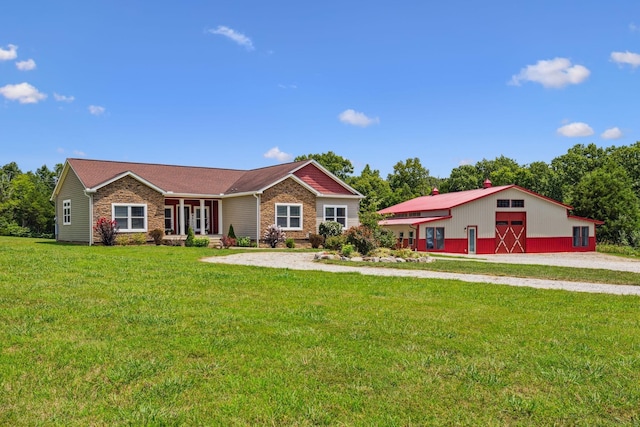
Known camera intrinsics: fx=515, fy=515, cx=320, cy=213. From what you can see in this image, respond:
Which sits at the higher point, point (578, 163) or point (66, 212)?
point (578, 163)

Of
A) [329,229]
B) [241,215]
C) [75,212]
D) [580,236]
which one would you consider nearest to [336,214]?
[329,229]

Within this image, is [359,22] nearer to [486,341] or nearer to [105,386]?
[486,341]

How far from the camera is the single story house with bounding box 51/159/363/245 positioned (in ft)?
91.5

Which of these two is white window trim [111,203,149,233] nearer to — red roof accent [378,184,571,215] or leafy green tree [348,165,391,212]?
red roof accent [378,184,571,215]

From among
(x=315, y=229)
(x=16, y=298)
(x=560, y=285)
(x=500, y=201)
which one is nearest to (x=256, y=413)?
(x=16, y=298)

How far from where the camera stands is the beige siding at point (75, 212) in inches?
1102

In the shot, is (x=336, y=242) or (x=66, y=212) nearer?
(x=336, y=242)

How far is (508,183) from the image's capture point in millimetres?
62344

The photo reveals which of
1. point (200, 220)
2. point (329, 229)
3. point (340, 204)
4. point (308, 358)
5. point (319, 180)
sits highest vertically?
point (319, 180)

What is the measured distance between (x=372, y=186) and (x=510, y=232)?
1000 inches

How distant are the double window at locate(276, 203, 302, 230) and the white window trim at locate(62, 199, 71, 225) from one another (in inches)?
488

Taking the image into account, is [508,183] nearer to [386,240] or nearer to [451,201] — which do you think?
[451,201]

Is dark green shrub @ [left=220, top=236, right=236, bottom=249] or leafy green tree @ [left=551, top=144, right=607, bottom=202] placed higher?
leafy green tree @ [left=551, top=144, right=607, bottom=202]

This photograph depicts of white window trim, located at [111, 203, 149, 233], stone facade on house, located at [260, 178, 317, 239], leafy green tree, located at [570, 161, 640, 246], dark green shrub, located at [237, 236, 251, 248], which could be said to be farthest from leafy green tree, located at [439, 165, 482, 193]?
white window trim, located at [111, 203, 149, 233]
